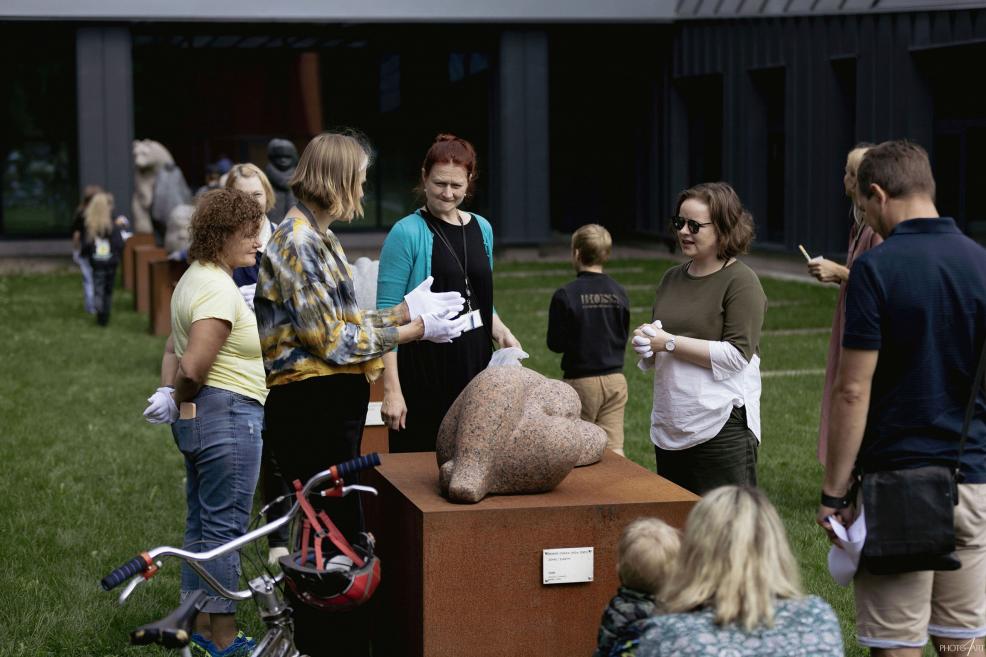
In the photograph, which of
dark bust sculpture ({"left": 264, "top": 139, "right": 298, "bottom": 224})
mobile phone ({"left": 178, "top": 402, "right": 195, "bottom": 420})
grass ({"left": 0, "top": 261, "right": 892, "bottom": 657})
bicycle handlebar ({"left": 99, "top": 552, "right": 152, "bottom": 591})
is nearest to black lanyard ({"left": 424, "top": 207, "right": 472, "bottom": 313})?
mobile phone ({"left": 178, "top": 402, "right": 195, "bottom": 420})

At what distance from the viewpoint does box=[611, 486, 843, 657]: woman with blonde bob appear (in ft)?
11.2

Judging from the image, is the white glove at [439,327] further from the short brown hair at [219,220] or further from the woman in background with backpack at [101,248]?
the woman in background with backpack at [101,248]

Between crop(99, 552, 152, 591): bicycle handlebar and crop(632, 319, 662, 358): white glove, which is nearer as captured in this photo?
crop(99, 552, 152, 591): bicycle handlebar

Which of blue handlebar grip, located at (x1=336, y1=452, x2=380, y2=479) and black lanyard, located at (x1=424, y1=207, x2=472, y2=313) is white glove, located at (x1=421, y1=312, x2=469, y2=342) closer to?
black lanyard, located at (x1=424, y1=207, x2=472, y2=313)

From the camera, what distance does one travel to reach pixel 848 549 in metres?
4.13

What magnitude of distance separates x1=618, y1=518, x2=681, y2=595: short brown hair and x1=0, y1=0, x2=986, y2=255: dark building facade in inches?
803

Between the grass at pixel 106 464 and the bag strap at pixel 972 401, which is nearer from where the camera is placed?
the bag strap at pixel 972 401

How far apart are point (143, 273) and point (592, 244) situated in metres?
13.3

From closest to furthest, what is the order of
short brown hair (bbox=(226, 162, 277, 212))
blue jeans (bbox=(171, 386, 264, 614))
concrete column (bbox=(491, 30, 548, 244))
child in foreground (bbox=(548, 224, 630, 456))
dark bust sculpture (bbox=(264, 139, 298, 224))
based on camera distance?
blue jeans (bbox=(171, 386, 264, 614)) < short brown hair (bbox=(226, 162, 277, 212)) < child in foreground (bbox=(548, 224, 630, 456)) < dark bust sculpture (bbox=(264, 139, 298, 224)) < concrete column (bbox=(491, 30, 548, 244))

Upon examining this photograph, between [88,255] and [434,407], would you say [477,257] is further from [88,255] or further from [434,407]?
[88,255]

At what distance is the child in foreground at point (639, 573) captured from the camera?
4008 mm

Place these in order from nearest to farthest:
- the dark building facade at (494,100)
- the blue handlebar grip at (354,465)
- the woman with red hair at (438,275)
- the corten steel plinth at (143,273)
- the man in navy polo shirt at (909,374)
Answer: the blue handlebar grip at (354,465) < the man in navy polo shirt at (909,374) < the woman with red hair at (438,275) < the corten steel plinth at (143,273) < the dark building facade at (494,100)

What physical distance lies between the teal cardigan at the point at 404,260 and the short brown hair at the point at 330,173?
0.84 metres

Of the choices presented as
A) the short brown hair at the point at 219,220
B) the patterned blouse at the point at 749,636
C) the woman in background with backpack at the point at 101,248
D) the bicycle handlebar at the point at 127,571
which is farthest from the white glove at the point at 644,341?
the woman in background with backpack at the point at 101,248
